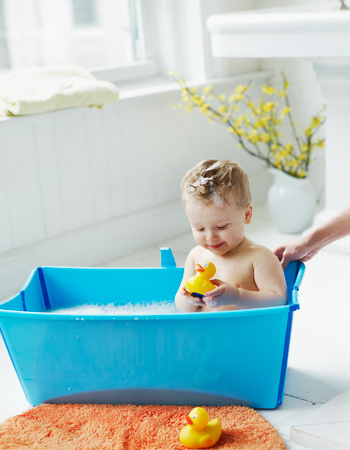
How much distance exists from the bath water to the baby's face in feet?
1.03

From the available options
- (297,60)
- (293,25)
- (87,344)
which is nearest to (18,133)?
(293,25)

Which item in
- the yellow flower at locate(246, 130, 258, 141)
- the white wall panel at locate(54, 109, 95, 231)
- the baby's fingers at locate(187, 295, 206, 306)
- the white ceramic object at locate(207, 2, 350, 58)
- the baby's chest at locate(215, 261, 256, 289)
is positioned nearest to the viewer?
the baby's fingers at locate(187, 295, 206, 306)

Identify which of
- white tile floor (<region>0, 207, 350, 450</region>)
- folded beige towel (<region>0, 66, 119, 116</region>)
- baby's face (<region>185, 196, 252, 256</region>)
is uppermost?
folded beige towel (<region>0, 66, 119, 116</region>)

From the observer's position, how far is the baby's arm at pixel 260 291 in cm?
135

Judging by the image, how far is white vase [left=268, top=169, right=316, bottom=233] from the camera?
2.65m

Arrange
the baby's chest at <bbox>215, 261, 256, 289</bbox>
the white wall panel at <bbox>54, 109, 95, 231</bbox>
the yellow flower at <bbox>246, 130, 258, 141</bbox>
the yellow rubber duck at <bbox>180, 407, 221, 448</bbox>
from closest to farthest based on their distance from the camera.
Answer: the yellow rubber duck at <bbox>180, 407, 221, 448</bbox>
the baby's chest at <bbox>215, 261, 256, 289</bbox>
the white wall panel at <bbox>54, 109, 95, 231</bbox>
the yellow flower at <bbox>246, 130, 258, 141</bbox>

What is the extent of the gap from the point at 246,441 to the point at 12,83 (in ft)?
4.86

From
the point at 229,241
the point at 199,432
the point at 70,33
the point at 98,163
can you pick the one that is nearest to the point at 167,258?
the point at 229,241

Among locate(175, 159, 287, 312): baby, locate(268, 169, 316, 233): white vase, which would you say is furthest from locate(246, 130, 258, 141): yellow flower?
locate(175, 159, 287, 312): baby

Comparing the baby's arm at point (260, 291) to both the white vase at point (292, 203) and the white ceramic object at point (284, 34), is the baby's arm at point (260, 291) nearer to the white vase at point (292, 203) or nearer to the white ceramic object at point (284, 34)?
the white ceramic object at point (284, 34)

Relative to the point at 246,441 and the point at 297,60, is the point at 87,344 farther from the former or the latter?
the point at 297,60

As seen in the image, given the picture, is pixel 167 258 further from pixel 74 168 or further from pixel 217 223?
pixel 74 168

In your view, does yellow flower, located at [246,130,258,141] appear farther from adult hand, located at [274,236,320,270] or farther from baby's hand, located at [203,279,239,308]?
baby's hand, located at [203,279,239,308]

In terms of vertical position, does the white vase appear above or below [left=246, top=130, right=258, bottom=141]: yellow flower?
below
